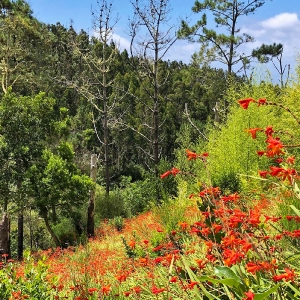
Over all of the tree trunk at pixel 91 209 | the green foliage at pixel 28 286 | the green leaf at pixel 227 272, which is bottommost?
the tree trunk at pixel 91 209

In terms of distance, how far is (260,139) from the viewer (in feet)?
33.7

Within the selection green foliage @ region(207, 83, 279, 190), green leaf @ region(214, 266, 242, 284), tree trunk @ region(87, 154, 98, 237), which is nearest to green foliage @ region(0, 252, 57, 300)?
green leaf @ region(214, 266, 242, 284)

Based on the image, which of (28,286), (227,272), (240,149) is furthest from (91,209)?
(227,272)

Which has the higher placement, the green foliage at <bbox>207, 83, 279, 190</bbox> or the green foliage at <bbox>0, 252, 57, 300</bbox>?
the green foliage at <bbox>207, 83, 279, 190</bbox>

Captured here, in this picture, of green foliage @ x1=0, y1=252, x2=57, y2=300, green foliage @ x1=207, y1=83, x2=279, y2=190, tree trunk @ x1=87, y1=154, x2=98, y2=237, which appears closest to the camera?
green foliage @ x1=0, y1=252, x2=57, y2=300

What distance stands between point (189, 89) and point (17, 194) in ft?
99.3

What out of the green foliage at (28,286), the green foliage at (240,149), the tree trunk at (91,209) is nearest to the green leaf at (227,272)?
the green foliage at (28,286)

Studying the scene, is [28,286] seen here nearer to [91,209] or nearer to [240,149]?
[240,149]

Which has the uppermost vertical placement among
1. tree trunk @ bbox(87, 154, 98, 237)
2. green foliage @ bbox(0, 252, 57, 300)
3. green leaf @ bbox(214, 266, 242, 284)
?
green leaf @ bbox(214, 266, 242, 284)

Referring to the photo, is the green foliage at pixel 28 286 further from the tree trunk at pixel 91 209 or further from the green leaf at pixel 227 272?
the tree trunk at pixel 91 209

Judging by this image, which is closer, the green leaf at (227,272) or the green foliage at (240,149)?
the green leaf at (227,272)

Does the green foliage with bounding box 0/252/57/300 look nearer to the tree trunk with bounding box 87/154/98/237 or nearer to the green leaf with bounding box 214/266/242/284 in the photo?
the green leaf with bounding box 214/266/242/284

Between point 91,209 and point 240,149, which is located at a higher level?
point 240,149

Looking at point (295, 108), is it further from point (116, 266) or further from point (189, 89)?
point (189, 89)
